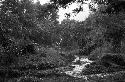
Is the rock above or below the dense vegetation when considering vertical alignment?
below

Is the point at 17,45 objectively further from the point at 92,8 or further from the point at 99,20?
the point at 99,20

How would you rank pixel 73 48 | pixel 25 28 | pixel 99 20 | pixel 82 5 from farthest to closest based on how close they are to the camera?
pixel 73 48 < pixel 99 20 < pixel 25 28 < pixel 82 5

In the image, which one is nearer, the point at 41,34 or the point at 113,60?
the point at 41,34

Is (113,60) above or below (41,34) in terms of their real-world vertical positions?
below

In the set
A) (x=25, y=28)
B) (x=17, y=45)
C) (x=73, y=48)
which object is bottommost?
(x=73, y=48)

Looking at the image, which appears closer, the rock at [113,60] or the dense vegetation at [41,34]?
the dense vegetation at [41,34]

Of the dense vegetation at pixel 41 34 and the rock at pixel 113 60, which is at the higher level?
the dense vegetation at pixel 41 34

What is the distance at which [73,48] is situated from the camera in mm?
72375

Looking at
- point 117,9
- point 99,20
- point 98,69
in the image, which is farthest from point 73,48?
point 117,9

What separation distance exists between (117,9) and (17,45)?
7.74 metres

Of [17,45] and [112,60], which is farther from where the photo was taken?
[112,60]

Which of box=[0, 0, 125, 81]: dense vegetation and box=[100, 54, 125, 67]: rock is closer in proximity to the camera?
box=[0, 0, 125, 81]: dense vegetation

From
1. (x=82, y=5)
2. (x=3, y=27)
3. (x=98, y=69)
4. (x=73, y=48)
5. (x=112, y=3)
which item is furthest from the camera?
(x=73, y=48)

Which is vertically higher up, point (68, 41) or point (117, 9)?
point (117, 9)
